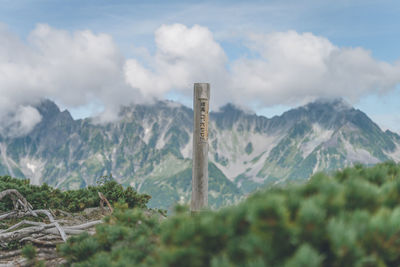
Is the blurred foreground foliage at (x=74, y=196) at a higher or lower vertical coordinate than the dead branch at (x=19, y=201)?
higher

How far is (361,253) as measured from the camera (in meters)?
3.00

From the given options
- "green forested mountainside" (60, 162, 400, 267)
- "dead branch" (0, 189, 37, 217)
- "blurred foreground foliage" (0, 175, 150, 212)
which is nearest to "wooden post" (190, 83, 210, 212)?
"blurred foreground foliage" (0, 175, 150, 212)

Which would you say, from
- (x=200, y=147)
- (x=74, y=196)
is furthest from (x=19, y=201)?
(x=200, y=147)

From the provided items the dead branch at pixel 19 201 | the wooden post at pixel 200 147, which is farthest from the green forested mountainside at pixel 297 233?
the dead branch at pixel 19 201

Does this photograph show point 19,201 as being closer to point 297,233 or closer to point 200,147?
point 200,147

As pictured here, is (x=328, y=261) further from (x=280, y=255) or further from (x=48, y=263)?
(x=48, y=263)

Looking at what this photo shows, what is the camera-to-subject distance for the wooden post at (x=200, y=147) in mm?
12763

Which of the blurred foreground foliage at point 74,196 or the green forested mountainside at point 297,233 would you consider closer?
the green forested mountainside at point 297,233

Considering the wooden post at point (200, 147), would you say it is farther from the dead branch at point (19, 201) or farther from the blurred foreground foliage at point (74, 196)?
the dead branch at point (19, 201)

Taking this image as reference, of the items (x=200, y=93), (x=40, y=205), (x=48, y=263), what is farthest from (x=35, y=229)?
(x=200, y=93)

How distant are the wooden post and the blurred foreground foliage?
11.0 ft

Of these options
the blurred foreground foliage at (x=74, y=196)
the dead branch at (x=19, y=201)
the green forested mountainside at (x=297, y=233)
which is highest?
the blurred foreground foliage at (x=74, y=196)

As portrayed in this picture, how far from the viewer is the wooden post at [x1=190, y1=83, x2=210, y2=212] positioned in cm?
1276

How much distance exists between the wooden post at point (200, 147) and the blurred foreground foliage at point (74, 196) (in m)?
3.34
